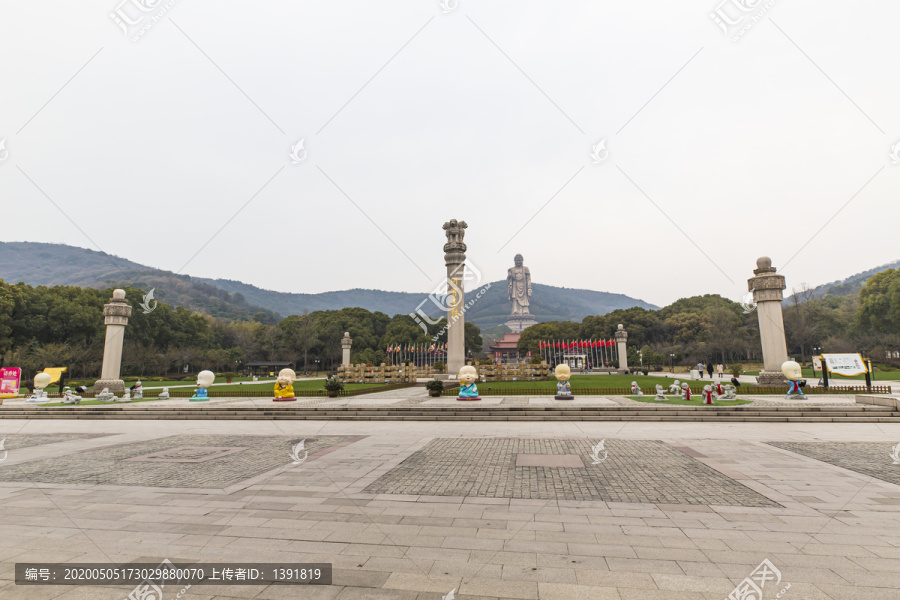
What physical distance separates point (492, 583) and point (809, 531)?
165 inches

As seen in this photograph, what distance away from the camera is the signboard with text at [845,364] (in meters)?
21.1

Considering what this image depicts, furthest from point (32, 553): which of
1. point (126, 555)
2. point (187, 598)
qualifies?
point (187, 598)

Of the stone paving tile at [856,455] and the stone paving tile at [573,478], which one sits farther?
the stone paving tile at [856,455]

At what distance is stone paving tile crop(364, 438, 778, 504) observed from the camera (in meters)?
6.84

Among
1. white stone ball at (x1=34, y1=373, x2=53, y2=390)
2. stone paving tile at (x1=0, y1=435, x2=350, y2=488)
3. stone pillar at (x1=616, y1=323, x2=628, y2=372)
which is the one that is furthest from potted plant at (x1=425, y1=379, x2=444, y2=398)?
stone pillar at (x1=616, y1=323, x2=628, y2=372)

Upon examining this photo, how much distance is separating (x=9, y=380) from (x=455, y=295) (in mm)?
30621

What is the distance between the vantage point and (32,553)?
482cm

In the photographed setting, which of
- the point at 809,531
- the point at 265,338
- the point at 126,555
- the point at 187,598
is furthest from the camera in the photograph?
the point at 265,338

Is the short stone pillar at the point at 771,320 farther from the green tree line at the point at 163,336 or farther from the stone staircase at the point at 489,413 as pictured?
the green tree line at the point at 163,336

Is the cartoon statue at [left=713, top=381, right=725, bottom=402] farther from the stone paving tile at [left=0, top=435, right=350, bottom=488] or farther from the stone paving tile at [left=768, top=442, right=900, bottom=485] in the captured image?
the stone paving tile at [left=0, top=435, right=350, bottom=488]

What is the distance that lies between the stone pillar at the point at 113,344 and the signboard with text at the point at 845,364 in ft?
138

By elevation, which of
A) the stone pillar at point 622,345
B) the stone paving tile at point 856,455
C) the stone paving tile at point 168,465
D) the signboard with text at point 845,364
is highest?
the stone pillar at point 622,345

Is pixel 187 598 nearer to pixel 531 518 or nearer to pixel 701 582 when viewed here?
pixel 531 518

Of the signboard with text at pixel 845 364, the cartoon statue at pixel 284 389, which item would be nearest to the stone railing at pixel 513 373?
the cartoon statue at pixel 284 389
